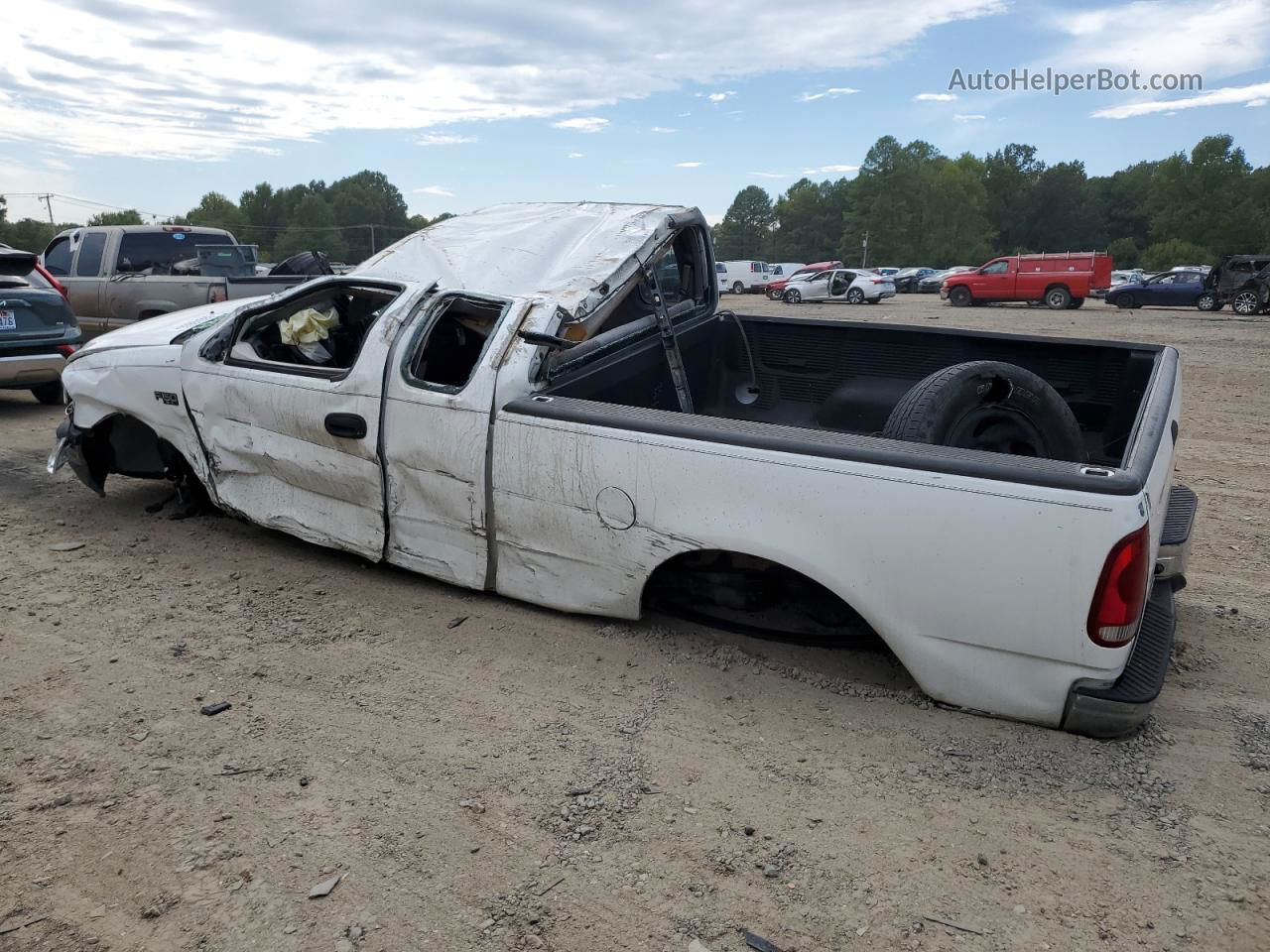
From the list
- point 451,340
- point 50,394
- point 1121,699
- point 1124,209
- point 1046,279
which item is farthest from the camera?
point 1124,209

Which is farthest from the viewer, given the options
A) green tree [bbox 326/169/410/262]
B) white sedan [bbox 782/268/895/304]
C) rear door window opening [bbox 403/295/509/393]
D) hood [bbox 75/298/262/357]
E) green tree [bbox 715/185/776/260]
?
green tree [bbox 715/185/776/260]

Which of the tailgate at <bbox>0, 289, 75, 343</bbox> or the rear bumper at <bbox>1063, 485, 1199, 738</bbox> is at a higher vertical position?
the tailgate at <bbox>0, 289, 75, 343</bbox>

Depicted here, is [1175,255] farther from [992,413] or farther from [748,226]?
[992,413]

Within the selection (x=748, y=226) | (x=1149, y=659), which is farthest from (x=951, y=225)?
(x=1149, y=659)

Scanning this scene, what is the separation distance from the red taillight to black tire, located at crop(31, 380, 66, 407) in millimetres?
9554

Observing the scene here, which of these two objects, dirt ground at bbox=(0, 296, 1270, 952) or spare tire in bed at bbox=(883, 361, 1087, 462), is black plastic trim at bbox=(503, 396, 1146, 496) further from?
dirt ground at bbox=(0, 296, 1270, 952)

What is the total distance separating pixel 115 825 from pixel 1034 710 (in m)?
2.79

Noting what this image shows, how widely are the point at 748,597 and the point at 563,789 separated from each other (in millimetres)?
1110

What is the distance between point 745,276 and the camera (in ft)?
142

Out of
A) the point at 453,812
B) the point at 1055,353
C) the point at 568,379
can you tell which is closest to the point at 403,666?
the point at 453,812

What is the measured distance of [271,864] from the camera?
8.27 feet

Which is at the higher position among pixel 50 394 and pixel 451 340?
pixel 451 340

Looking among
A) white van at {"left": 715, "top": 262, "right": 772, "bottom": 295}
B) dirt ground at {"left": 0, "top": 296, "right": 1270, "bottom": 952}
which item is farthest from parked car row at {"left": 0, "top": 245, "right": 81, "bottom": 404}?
white van at {"left": 715, "top": 262, "right": 772, "bottom": 295}

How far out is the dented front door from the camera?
4.08 m
